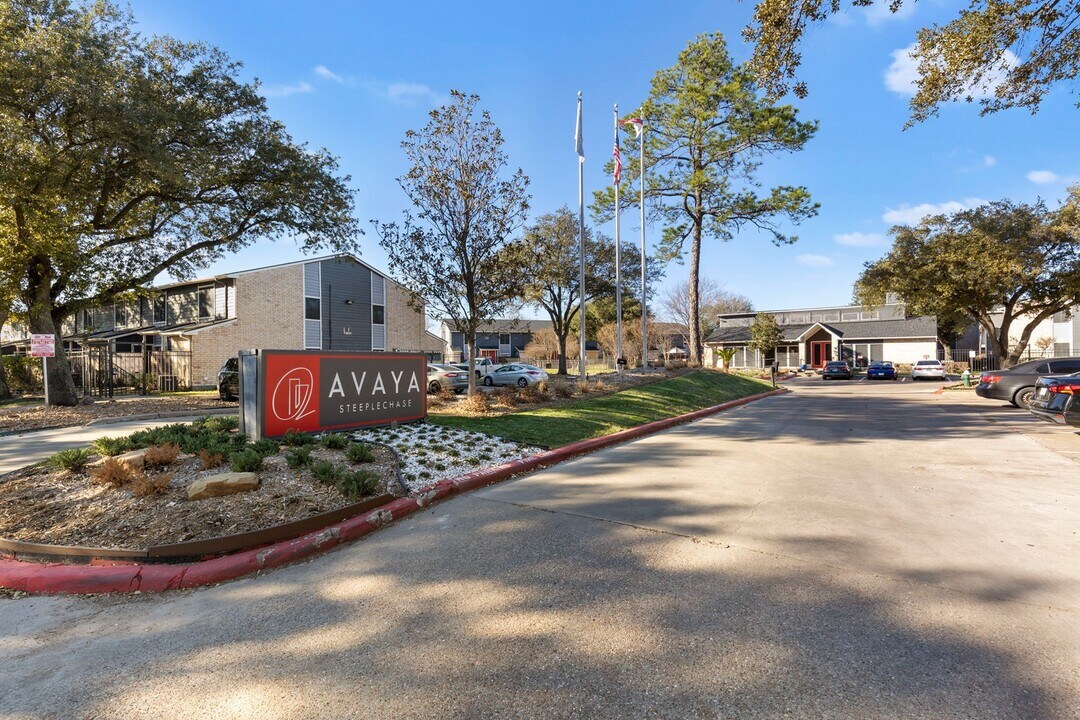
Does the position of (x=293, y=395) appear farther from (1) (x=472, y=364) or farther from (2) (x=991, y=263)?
(2) (x=991, y=263)

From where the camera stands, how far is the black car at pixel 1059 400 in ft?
30.8

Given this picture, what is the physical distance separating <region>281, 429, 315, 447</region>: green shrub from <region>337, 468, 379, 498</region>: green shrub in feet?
6.00

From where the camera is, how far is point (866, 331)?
47.3 meters

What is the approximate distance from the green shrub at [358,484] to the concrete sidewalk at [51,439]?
498 centimetres

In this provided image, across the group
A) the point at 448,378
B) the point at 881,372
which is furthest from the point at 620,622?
the point at 881,372

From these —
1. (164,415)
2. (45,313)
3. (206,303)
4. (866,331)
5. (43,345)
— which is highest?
(206,303)

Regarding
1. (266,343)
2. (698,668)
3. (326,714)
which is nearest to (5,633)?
(326,714)

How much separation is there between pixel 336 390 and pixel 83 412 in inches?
428

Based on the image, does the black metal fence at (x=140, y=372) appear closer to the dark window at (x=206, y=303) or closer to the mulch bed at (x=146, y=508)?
the dark window at (x=206, y=303)

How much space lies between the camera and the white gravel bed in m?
6.66

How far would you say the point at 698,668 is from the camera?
8.84 feet

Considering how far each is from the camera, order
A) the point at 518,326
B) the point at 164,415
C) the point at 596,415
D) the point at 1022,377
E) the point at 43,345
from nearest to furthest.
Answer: the point at 596,415 → the point at 164,415 → the point at 43,345 → the point at 1022,377 → the point at 518,326

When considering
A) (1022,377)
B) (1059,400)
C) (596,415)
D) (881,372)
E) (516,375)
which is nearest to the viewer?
(1059,400)

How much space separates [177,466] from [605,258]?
27.5 metres
